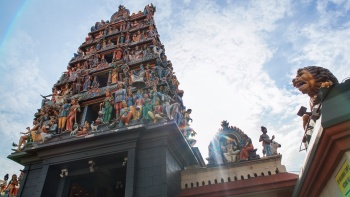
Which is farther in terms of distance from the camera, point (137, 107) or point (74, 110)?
point (74, 110)

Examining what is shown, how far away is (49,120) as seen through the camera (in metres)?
15.3

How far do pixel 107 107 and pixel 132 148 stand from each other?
4.12m

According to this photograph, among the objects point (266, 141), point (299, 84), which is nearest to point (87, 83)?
point (266, 141)

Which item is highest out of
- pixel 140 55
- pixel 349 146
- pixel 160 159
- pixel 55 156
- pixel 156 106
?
pixel 140 55

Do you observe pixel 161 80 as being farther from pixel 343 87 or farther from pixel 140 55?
pixel 343 87

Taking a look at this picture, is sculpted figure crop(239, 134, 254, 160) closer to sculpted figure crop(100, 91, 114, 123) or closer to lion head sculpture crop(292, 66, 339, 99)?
lion head sculpture crop(292, 66, 339, 99)

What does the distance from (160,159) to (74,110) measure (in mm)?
6982

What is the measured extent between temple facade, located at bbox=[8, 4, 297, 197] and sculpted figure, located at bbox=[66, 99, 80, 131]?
5 centimetres

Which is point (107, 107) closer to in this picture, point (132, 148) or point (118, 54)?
point (132, 148)

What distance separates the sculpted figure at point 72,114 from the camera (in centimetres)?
1439

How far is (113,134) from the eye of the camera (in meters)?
11.2

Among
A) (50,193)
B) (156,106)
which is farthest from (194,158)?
(50,193)

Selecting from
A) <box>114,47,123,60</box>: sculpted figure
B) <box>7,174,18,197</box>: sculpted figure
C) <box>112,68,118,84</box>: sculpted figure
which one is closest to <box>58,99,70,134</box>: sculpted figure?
<box>112,68,118,84</box>: sculpted figure

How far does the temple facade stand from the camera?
10289 millimetres
